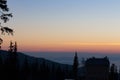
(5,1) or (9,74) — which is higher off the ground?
(5,1)

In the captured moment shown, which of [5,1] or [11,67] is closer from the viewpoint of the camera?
[5,1]

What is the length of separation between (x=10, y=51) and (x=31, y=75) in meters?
94.0

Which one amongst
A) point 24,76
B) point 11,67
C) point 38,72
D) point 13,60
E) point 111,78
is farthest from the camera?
point 38,72

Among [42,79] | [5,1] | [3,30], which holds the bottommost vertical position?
[42,79]

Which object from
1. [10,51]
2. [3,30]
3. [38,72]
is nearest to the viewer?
[3,30]

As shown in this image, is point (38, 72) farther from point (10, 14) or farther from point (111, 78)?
point (10, 14)

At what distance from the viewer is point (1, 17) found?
26141 mm

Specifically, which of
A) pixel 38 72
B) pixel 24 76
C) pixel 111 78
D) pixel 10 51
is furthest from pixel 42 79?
pixel 10 51

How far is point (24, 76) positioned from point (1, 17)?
134580 mm

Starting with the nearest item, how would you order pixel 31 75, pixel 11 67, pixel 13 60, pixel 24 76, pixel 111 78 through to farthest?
1. pixel 11 67
2. pixel 13 60
3. pixel 111 78
4. pixel 24 76
5. pixel 31 75

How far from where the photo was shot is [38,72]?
199875 millimetres

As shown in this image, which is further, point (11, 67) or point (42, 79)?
point (42, 79)

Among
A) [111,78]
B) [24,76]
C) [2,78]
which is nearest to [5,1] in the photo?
[2,78]

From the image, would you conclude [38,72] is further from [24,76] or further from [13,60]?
[13,60]
